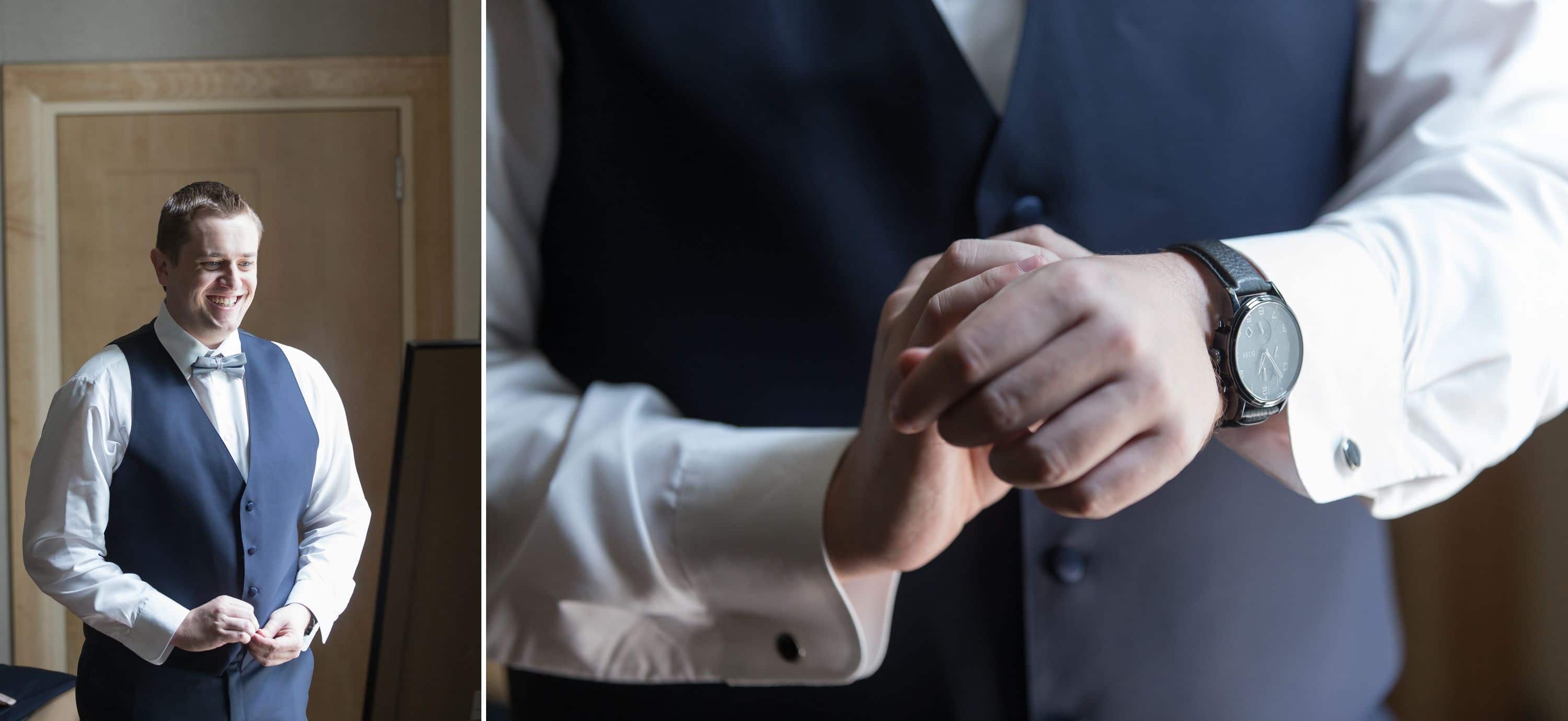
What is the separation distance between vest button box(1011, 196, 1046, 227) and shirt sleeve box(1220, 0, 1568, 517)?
0.33 ft

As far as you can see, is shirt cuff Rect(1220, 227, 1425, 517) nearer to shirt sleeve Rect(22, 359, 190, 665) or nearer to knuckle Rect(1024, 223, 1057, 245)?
knuckle Rect(1024, 223, 1057, 245)

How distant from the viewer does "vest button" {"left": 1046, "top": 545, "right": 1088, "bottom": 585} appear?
1.47 feet

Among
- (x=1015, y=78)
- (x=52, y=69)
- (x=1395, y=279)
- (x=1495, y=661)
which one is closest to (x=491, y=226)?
(x=52, y=69)

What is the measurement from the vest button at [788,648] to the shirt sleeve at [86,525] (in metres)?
0.29

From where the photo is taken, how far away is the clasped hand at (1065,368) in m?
0.26

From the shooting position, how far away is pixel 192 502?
0.38 metres

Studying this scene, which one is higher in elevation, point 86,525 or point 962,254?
point 962,254

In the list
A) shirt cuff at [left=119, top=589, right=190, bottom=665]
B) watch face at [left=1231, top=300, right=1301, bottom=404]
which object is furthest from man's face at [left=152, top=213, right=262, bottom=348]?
watch face at [left=1231, top=300, right=1301, bottom=404]

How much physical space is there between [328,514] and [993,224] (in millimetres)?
377

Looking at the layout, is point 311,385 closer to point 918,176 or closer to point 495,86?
point 495,86

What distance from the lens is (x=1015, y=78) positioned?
431 millimetres

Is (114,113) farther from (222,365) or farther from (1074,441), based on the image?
(1074,441)

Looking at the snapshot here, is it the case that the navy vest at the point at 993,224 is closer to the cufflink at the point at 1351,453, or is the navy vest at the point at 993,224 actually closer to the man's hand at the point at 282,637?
the cufflink at the point at 1351,453

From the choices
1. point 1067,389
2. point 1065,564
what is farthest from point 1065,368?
point 1065,564
